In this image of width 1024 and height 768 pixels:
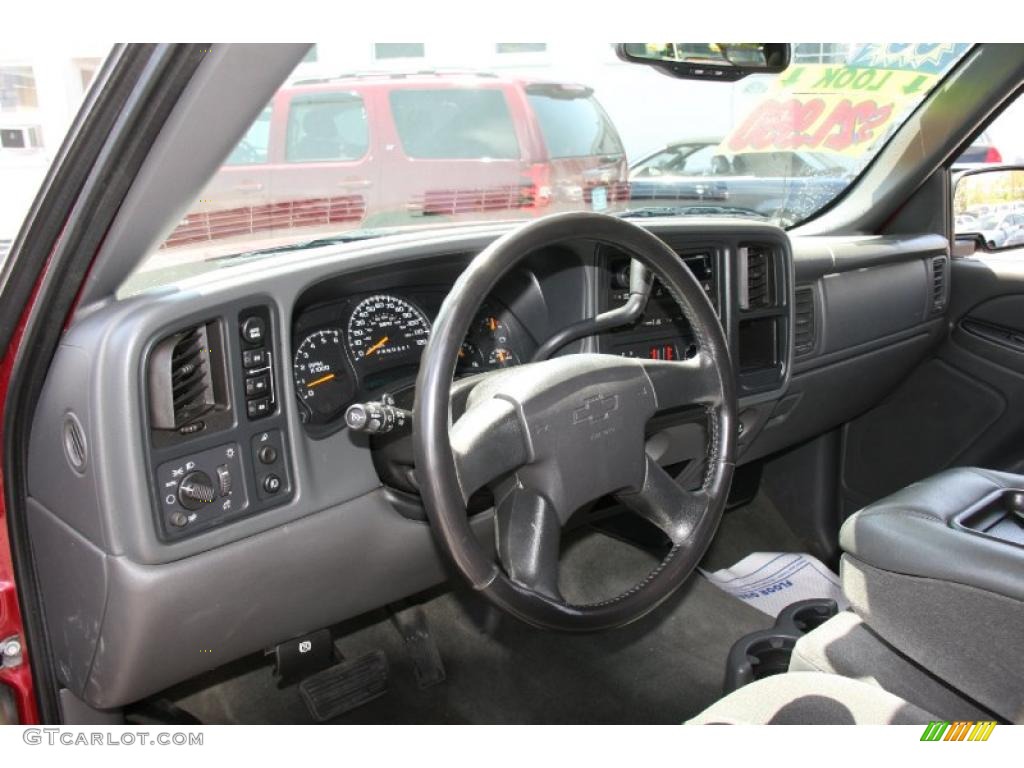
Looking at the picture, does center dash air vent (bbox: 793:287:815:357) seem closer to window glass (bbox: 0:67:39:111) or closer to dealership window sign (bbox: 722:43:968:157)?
dealership window sign (bbox: 722:43:968:157)

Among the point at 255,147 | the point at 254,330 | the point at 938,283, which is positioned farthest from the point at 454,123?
the point at 938,283

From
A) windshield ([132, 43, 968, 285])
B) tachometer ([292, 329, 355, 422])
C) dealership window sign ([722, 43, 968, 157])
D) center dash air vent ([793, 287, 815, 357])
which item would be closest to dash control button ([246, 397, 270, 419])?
tachometer ([292, 329, 355, 422])

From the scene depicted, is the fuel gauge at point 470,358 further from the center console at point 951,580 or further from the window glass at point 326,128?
the center console at point 951,580

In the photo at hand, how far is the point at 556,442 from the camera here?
1418 millimetres

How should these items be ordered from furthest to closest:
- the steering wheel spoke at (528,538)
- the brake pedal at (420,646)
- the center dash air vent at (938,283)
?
the center dash air vent at (938,283) < the brake pedal at (420,646) < the steering wheel spoke at (528,538)

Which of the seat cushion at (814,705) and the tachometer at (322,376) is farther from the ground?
the tachometer at (322,376)

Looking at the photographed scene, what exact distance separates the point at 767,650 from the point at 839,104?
5.45ft

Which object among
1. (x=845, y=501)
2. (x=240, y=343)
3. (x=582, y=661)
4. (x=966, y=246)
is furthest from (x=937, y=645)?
(x=966, y=246)

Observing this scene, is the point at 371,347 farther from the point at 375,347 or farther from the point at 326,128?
the point at 326,128

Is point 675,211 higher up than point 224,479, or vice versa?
point 675,211

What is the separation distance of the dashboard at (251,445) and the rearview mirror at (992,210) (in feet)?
4.67

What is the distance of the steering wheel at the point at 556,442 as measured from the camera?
125 cm

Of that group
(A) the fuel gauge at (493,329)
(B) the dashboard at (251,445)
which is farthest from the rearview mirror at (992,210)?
(A) the fuel gauge at (493,329)

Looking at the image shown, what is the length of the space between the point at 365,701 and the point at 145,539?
104 cm
